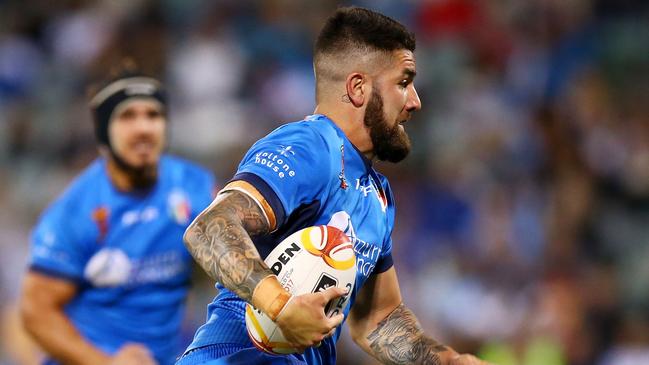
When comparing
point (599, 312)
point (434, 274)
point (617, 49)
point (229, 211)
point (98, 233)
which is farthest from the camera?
point (617, 49)

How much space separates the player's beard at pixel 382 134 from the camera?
436 centimetres

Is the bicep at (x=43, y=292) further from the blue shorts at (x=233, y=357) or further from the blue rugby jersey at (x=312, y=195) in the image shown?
the blue shorts at (x=233, y=357)

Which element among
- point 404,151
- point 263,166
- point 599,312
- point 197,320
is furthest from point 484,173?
point 263,166

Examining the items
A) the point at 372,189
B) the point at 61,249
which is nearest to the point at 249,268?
the point at 372,189

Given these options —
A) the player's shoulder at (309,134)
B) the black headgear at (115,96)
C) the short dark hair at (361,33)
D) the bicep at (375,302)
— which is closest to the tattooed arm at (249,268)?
the player's shoulder at (309,134)

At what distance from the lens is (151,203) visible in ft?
21.7

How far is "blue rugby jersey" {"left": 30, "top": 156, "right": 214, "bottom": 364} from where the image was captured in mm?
6398

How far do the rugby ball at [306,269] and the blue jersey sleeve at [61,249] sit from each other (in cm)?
265

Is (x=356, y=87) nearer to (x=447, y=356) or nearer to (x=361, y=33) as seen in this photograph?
(x=361, y=33)

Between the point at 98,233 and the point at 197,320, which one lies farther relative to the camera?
the point at 197,320

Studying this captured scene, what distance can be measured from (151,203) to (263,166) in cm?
295

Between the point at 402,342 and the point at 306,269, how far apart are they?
3.74ft

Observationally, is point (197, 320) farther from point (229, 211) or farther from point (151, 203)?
point (229, 211)

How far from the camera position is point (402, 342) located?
477cm
